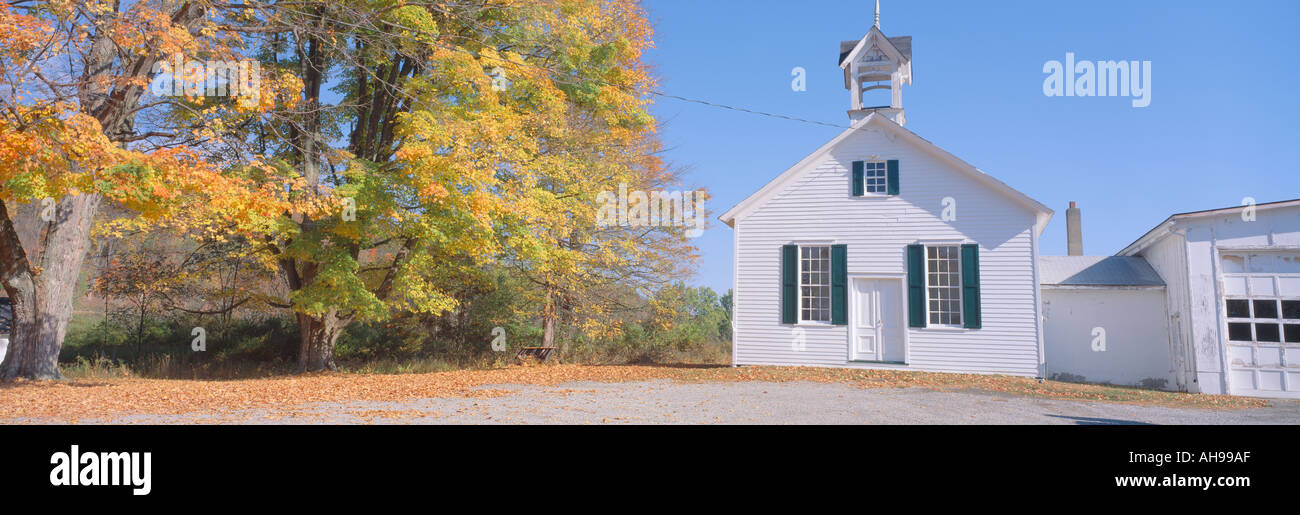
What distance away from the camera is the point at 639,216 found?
20078mm

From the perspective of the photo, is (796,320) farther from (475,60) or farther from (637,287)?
(475,60)

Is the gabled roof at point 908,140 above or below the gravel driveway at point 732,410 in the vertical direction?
above

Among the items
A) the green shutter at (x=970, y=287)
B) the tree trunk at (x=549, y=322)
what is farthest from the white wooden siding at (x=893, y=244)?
the tree trunk at (x=549, y=322)

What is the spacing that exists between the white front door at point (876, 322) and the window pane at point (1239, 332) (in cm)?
569

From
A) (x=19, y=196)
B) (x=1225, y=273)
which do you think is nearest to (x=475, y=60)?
(x=19, y=196)

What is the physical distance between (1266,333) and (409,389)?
596 inches

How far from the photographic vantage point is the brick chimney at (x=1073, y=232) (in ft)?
66.6

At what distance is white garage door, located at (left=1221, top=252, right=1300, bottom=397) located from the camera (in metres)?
12.9

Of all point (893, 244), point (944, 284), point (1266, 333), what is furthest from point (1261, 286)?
point (893, 244)

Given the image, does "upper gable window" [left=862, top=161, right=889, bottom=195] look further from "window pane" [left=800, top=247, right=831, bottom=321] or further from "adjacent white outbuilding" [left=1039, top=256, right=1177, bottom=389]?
"adjacent white outbuilding" [left=1039, top=256, right=1177, bottom=389]

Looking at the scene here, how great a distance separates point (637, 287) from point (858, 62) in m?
8.39

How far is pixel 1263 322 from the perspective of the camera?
43.2 feet

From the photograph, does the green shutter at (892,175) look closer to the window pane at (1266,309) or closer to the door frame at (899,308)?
the door frame at (899,308)

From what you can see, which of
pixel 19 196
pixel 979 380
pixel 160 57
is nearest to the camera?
pixel 19 196
